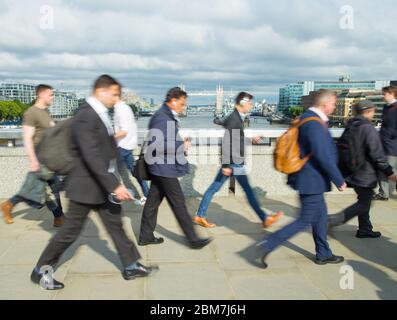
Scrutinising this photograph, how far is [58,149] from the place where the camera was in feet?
11.2

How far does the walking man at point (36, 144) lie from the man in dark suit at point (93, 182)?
127 centimetres

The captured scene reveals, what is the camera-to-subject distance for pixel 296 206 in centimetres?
654

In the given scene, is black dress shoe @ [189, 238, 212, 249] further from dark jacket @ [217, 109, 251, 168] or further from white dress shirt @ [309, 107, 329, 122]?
white dress shirt @ [309, 107, 329, 122]

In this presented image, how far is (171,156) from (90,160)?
47.7 inches

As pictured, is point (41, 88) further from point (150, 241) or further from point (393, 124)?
point (393, 124)

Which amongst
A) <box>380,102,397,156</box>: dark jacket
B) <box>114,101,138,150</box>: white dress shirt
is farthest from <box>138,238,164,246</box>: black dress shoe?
<box>380,102,397,156</box>: dark jacket

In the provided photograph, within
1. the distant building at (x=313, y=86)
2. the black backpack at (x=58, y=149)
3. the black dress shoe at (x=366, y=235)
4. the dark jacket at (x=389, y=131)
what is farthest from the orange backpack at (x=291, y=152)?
the distant building at (x=313, y=86)

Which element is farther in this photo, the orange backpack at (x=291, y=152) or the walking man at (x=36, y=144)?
the walking man at (x=36, y=144)

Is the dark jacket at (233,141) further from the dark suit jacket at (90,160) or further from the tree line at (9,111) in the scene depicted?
the tree line at (9,111)

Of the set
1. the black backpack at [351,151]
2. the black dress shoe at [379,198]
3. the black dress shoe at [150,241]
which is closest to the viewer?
the black backpack at [351,151]

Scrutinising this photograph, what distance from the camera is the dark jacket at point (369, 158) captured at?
440 centimetres

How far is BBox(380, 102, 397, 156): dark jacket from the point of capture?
Result: 5934mm

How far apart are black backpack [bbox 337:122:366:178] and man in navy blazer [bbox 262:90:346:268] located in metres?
0.80
